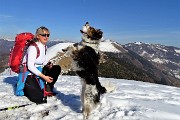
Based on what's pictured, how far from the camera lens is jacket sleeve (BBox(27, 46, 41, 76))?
8.19 metres

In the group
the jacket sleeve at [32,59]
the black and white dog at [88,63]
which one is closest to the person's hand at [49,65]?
the jacket sleeve at [32,59]

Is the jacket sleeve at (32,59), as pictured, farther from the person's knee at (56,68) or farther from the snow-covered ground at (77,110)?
the person's knee at (56,68)

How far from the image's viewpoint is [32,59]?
821cm

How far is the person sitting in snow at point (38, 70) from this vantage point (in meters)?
8.22

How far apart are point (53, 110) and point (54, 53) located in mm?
50638

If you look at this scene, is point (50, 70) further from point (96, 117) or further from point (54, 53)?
point (54, 53)

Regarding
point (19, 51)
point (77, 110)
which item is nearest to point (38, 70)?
point (19, 51)

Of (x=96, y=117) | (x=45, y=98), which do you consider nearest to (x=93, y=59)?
(x=96, y=117)

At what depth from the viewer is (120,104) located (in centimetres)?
824

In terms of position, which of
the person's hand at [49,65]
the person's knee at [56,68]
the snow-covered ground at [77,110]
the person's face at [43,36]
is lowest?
the snow-covered ground at [77,110]

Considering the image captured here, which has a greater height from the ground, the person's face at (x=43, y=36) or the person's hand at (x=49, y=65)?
the person's face at (x=43, y=36)

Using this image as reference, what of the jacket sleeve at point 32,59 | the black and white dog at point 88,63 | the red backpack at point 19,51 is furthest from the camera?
the red backpack at point 19,51

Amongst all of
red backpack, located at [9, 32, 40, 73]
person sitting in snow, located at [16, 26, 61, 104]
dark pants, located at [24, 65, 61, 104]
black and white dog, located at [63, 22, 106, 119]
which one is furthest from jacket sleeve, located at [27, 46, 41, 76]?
black and white dog, located at [63, 22, 106, 119]

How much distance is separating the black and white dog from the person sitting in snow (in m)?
1.41
